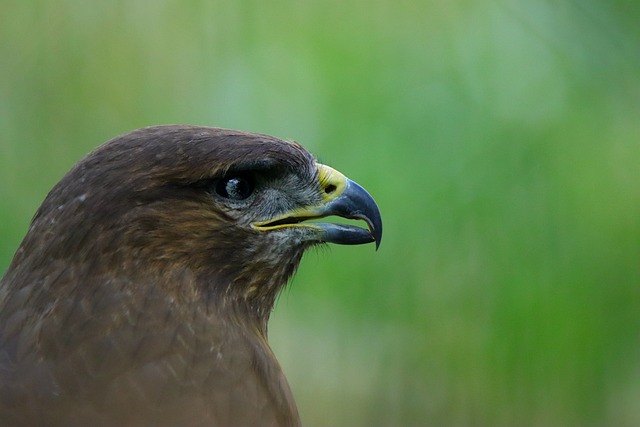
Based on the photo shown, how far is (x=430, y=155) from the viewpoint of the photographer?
453cm

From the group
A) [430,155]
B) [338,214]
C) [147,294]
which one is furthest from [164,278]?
[430,155]

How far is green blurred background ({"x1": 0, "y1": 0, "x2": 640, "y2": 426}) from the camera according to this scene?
449 cm

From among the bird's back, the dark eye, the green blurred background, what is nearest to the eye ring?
the dark eye

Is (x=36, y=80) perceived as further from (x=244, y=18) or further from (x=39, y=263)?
(x=39, y=263)

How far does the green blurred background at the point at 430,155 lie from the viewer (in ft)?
14.7

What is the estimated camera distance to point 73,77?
4.62 meters

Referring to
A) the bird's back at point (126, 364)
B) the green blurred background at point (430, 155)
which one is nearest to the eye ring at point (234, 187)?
the bird's back at point (126, 364)

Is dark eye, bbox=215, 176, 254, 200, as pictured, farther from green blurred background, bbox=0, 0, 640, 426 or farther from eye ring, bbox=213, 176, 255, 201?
green blurred background, bbox=0, 0, 640, 426

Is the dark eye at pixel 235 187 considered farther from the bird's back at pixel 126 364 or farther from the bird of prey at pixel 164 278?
the bird's back at pixel 126 364

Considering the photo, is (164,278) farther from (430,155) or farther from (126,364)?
(430,155)

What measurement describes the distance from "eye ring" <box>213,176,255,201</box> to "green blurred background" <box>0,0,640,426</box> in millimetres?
1589

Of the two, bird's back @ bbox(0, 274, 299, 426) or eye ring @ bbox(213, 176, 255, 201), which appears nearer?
bird's back @ bbox(0, 274, 299, 426)

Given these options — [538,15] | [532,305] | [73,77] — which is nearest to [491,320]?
[532,305]

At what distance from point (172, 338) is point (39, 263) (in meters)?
0.36
